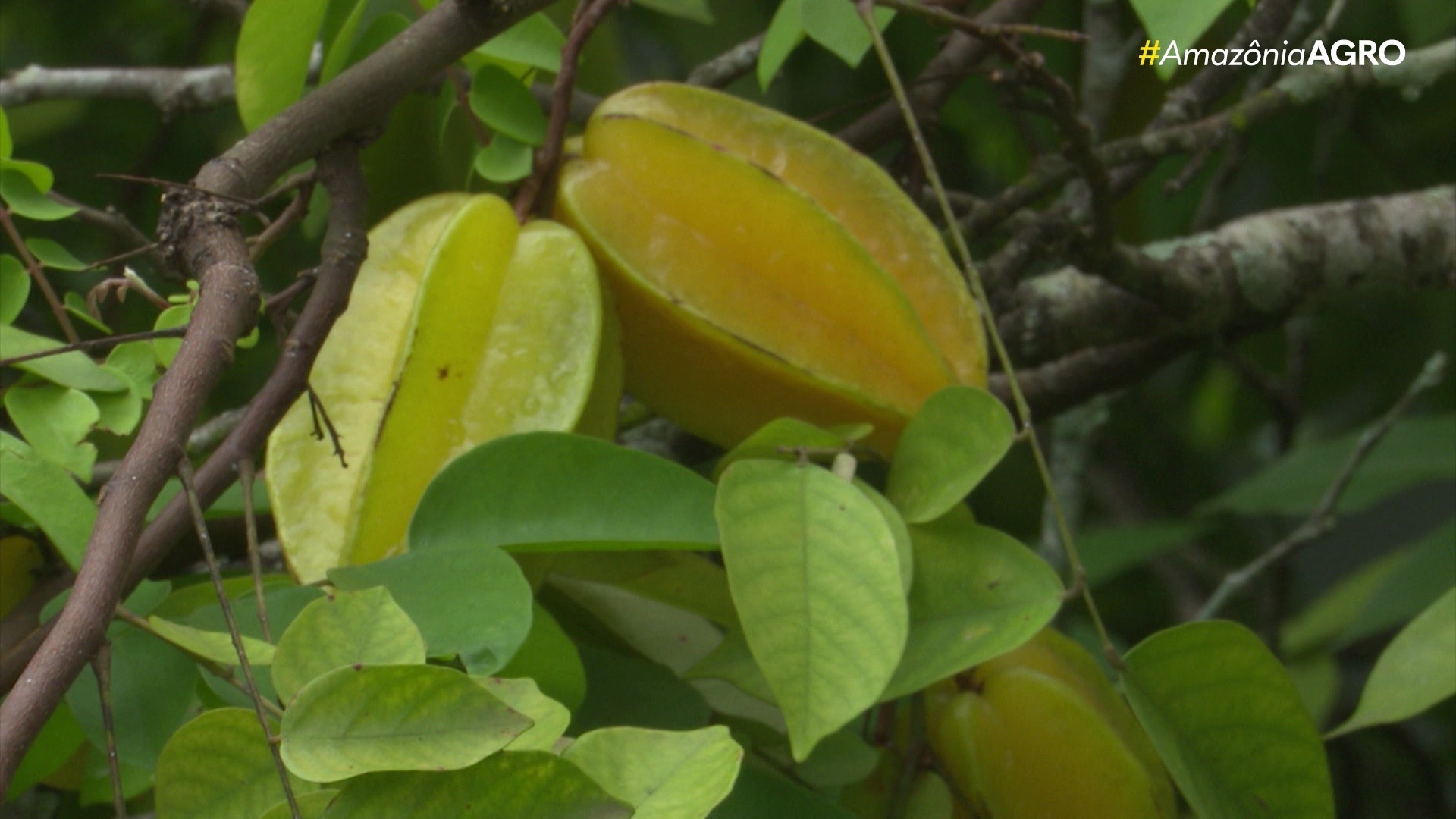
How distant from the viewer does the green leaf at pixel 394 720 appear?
14.8 inches

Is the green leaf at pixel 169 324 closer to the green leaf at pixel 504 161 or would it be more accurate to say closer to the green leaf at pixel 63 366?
the green leaf at pixel 63 366

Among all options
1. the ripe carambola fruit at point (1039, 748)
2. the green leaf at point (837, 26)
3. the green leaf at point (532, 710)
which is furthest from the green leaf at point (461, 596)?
the green leaf at point (837, 26)

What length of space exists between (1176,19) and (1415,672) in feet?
0.99

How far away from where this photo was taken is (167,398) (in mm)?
395

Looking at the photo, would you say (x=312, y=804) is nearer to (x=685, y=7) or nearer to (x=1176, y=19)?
(x=1176, y=19)

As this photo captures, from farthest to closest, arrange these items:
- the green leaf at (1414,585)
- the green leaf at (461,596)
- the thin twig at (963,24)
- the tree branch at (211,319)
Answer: the green leaf at (1414,585), the thin twig at (963,24), the green leaf at (461,596), the tree branch at (211,319)

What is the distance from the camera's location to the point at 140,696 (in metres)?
0.51

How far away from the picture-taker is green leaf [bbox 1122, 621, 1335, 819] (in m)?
0.52

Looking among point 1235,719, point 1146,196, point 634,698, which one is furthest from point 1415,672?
point 1146,196

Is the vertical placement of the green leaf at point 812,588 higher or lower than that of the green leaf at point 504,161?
lower

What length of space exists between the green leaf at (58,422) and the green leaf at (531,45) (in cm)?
28

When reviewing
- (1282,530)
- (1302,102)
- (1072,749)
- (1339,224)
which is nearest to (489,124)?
(1072,749)

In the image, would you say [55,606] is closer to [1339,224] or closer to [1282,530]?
[1339,224]

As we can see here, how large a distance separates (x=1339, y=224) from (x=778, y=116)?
0.57 metres
